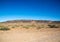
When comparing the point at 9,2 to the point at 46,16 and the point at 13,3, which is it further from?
the point at 46,16

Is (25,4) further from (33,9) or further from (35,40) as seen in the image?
(35,40)

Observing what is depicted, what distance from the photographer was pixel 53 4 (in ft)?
24.6

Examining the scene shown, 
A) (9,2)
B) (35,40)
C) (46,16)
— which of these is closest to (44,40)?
(35,40)

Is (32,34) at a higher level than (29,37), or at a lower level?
higher

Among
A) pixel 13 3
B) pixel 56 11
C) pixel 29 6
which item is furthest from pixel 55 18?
A: pixel 13 3

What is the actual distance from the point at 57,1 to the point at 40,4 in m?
0.91

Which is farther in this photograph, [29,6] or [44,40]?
[29,6]

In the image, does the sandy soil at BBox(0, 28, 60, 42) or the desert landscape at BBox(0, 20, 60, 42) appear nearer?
the sandy soil at BBox(0, 28, 60, 42)

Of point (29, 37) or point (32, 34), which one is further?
point (32, 34)

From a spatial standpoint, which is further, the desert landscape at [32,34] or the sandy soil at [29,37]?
the desert landscape at [32,34]

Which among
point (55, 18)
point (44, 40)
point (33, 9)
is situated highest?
point (33, 9)

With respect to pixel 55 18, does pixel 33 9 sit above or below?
above

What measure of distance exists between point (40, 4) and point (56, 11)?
0.93 metres

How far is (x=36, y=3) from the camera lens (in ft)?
24.6
